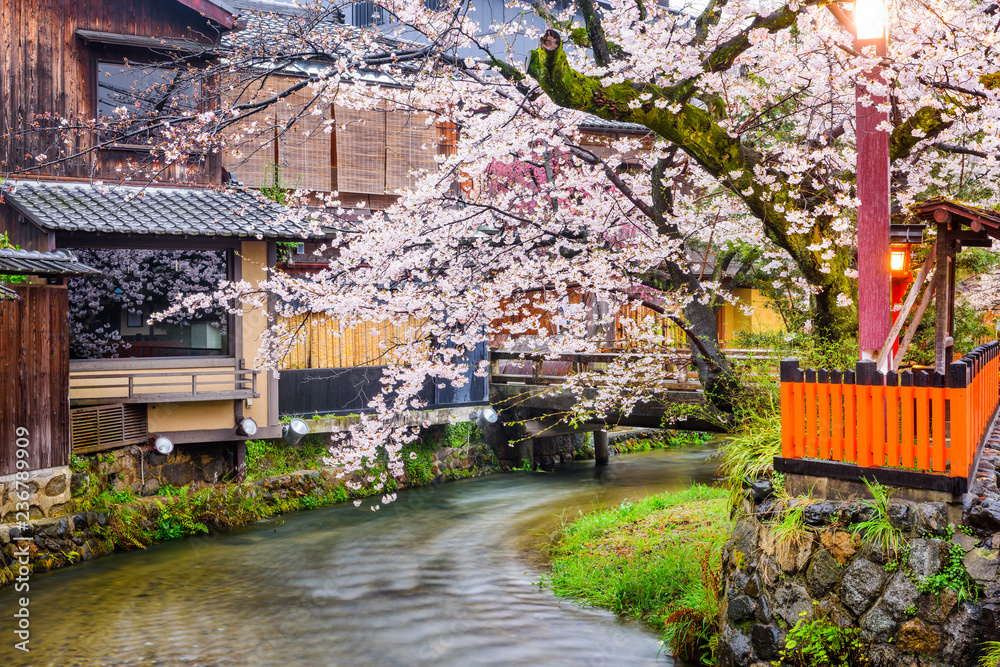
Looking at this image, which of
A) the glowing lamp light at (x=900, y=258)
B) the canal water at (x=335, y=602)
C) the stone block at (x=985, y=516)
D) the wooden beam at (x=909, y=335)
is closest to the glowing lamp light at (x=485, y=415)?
the canal water at (x=335, y=602)

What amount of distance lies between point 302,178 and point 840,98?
12.4 meters

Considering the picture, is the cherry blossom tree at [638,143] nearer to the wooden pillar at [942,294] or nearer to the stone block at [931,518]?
the wooden pillar at [942,294]

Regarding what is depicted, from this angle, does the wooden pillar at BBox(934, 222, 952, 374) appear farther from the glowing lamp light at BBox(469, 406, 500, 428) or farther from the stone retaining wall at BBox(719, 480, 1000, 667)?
the glowing lamp light at BBox(469, 406, 500, 428)

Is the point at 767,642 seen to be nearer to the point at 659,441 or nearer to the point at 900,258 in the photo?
the point at 900,258

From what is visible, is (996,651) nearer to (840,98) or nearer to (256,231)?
(840,98)

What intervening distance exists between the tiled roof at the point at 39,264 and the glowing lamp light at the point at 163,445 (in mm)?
3578

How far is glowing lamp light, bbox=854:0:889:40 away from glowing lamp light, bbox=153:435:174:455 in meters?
12.8

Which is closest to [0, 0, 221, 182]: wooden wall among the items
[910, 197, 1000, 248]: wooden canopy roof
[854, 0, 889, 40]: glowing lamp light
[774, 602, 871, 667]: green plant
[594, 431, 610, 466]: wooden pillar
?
[854, 0, 889, 40]: glowing lamp light

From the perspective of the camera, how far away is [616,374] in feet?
42.8

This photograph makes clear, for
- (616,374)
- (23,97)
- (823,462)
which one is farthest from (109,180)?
(823,462)

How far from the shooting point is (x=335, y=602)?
37.2ft

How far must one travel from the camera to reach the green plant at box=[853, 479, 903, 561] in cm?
653

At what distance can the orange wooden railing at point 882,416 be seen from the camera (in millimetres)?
6488

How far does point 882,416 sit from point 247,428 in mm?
11779
